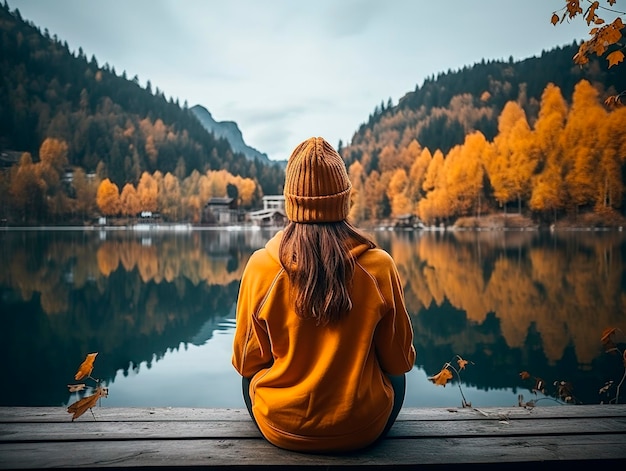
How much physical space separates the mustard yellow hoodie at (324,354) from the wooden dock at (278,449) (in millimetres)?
80

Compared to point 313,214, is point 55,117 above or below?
above

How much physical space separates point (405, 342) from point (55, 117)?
212ft

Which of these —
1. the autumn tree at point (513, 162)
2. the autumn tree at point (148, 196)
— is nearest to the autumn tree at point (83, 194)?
the autumn tree at point (148, 196)

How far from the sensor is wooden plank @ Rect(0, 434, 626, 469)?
114cm

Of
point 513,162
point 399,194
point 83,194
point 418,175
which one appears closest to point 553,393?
point 513,162

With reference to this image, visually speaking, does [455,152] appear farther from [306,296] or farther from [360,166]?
[306,296]

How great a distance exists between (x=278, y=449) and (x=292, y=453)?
0.15ft

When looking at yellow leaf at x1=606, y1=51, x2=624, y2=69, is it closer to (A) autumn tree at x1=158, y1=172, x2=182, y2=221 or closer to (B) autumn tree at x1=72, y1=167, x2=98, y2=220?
(B) autumn tree at x1=72, y1=167, x2=98, y2=220

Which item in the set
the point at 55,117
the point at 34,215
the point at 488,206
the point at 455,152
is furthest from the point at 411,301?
the point at 55,117

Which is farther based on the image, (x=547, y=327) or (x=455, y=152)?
(x=455, y=152)

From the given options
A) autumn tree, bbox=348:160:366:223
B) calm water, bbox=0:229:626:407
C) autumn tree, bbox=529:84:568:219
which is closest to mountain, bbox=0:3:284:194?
autumn tree, bbox=348:160:366:223

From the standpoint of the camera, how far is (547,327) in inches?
266

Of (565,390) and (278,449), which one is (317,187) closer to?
(278,449)

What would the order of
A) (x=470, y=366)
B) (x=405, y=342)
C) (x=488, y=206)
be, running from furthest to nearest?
1. (x=488, y=206)
2. (x=470, y=366)
3. (x=405, y=342)
